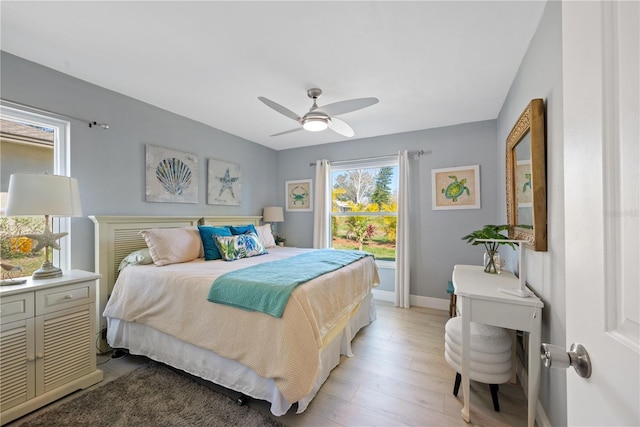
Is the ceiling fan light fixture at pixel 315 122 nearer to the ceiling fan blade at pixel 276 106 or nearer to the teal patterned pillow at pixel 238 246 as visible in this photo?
the ceiling fan blade at pixel 276 106

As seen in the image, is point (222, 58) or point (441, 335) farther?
point (441, 335)

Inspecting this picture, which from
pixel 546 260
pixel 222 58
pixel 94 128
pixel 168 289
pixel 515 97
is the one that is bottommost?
pixel 168 289

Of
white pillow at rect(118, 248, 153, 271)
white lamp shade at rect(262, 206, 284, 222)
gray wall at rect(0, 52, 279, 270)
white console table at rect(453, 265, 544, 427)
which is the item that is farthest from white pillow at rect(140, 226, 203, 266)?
white console table at rect(453, 265, 544, 427)

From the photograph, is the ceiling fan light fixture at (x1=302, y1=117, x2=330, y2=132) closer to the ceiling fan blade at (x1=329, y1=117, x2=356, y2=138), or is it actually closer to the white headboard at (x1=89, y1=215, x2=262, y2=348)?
the ceiling fan blade at (x1=329, y1=117, x2=356, y2=138)

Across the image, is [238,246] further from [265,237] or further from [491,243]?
[491,243]

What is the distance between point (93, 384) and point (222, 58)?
268 cm

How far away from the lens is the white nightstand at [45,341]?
1550mm

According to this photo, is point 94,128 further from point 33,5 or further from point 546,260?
point 546,260

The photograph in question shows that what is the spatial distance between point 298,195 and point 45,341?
3.46 metres

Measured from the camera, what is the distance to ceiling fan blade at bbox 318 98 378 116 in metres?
2.09

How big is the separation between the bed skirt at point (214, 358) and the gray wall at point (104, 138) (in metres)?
0.79

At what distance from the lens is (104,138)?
2.48 metres

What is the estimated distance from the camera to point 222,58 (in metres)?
2.03

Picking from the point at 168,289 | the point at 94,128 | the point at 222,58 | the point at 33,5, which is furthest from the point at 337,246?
the point at 33,5
